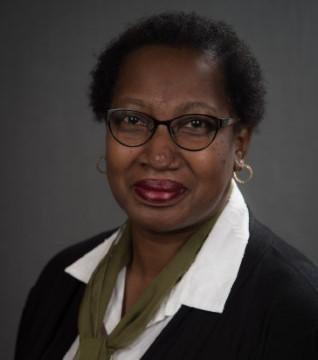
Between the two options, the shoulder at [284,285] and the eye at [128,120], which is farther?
the eye at [128,120]

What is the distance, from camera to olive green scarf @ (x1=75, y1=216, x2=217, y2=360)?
1.42 meters

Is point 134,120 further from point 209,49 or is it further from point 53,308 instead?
point 53,308

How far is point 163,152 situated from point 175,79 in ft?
0.54

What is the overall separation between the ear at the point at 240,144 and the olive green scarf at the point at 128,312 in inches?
5.7

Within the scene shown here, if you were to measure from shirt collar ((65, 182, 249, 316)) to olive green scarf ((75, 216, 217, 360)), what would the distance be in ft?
0.06

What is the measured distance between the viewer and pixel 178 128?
1362mm

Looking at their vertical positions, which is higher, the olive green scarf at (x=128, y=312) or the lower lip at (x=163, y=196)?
the lower lip at (x=163, y=196)

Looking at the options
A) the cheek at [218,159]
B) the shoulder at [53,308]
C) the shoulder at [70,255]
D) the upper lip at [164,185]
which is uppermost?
the cheek at [218,159]

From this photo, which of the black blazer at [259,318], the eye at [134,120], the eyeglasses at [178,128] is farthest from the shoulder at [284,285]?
the eye at [134,120]

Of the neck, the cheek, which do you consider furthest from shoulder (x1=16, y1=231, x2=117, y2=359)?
the cheek

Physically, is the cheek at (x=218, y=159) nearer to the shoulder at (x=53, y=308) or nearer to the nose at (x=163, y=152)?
the nose at (x=163, y=152)

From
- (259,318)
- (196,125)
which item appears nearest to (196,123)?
(196,125)

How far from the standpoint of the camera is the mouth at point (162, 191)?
1.37 meters

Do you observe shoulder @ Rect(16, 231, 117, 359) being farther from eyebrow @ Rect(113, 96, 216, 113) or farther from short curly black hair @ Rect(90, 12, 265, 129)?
eyebrow @ Rect(113, 96, 216, 113)
